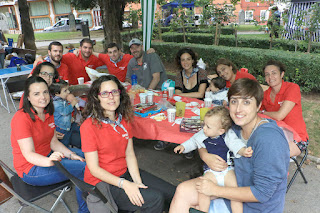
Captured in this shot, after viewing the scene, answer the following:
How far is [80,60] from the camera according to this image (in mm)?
4973

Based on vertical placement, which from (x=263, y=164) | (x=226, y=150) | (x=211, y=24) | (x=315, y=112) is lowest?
(x=315, y=112)

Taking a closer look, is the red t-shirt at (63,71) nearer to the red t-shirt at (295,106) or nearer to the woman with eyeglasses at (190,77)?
the woman with eyeglasses at (190,77)

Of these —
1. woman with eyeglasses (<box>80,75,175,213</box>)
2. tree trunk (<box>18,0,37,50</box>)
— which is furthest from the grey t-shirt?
tree trunk (<box>18,0,37,50</box>)

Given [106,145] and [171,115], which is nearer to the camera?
[106,145]

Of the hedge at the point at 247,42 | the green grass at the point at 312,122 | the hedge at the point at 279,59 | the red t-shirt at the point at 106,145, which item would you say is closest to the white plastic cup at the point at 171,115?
the red t-shirt at the point at 106,145

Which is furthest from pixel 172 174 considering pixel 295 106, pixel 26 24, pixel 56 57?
pixel 26 24

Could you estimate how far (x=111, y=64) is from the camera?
17.1ft

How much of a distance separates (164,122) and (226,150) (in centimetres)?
78

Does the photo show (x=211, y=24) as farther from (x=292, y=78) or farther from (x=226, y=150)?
(x=226, y=150)

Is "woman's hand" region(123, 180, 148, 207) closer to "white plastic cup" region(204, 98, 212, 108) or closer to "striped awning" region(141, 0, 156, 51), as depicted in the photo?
"white plastic cup" region(204, 98, 212, 108)

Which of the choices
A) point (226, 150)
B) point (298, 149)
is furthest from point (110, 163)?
point (298, 149)

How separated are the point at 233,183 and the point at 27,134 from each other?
179 cm

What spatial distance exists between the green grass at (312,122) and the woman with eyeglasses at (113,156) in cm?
286

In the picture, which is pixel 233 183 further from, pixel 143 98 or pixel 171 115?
pixel 143 98
